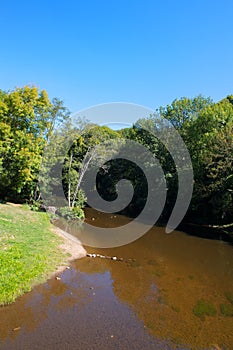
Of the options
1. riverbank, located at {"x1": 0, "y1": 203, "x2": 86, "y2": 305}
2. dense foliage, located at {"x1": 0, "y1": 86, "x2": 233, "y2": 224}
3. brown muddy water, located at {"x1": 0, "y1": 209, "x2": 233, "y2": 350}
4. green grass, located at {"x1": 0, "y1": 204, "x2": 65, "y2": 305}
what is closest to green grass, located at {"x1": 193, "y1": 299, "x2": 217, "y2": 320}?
brown muddy water, located at {"x1": 0, "y1": 209, "x2": 233, "y2": 350}

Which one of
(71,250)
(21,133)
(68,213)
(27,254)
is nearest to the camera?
(27,254)

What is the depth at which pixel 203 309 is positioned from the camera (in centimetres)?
820

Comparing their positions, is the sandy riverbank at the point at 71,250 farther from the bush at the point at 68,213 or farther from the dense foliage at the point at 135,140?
the dense foliage at the point at 135,140

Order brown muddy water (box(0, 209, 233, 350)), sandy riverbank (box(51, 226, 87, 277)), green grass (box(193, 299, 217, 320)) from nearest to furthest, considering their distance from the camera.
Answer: brown muddy water (box(0, 209, 233, 350)), green grass (box(193, 299, 217, 320)), sandy riverbank (box(51, 226, 87, 277))

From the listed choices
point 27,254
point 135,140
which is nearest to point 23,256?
point 27,254

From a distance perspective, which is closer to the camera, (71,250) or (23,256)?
(23,256)

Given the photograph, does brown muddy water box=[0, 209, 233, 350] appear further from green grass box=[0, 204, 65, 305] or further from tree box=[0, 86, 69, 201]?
tree box=[0, 86, 69, 201]

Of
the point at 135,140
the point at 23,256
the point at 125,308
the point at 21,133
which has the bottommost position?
the point at 125,308

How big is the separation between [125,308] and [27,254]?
14.9 feet

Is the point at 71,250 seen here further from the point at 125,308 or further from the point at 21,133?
the point at 21,133

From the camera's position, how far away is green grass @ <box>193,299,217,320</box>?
7856 millimetres

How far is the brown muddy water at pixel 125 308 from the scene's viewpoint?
6.01 meters

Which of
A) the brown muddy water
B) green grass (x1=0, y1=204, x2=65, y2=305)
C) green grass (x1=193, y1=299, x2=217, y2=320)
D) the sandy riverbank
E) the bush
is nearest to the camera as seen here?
the brown muddy water

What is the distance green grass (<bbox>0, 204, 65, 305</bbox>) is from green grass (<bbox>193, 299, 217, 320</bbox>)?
17.4 ft
